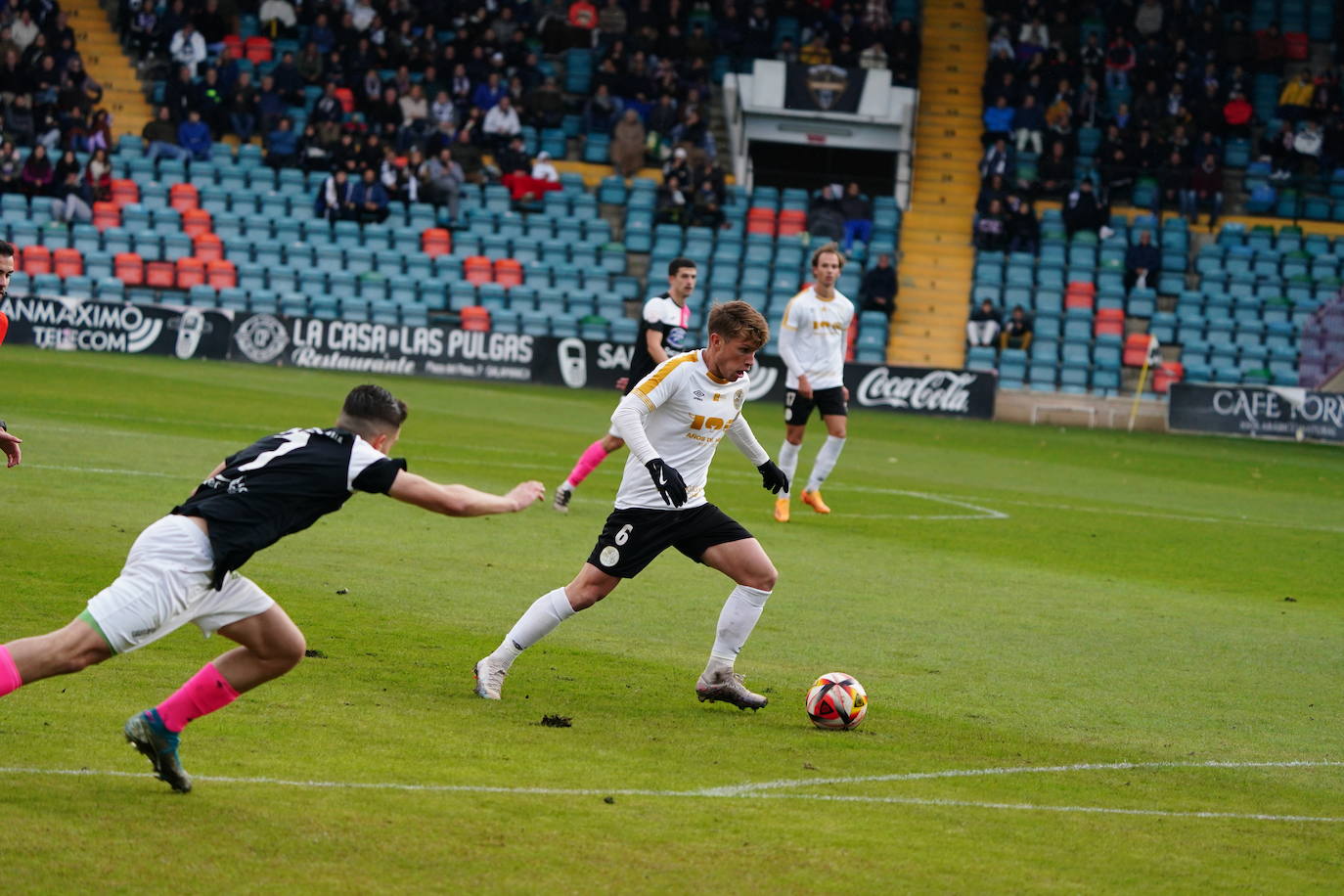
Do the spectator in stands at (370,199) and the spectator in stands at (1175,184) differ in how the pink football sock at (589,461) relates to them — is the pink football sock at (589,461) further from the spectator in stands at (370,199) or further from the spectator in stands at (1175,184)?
the spectator in stands at (1175,184)

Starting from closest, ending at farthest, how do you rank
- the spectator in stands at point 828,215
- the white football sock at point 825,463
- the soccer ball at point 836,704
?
the soccer ball at point 836,704 → the white football sock at point 825,463 → the spectator in stands at point 828,215

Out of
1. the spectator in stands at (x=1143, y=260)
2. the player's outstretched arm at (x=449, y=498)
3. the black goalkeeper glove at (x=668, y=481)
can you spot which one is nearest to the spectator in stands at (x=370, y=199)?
the spectator in stands at (x=1143, y=260)

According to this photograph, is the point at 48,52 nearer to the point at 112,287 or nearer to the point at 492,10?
the point at 112,287

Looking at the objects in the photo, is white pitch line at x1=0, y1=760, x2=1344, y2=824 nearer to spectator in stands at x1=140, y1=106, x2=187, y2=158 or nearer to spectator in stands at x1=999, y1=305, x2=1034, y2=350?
spectator in stands at x1=999, y1=305, x2=1034, y2=350

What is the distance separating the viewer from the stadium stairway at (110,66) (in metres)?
39.0

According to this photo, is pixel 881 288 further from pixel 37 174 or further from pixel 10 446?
pixel 10 446

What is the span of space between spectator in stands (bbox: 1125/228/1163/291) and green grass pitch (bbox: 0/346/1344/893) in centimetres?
1908

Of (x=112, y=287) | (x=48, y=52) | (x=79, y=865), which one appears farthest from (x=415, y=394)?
(x=79, y=865)

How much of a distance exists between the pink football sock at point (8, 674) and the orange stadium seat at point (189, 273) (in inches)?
1195

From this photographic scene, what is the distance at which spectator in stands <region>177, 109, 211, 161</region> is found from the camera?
36656 mm

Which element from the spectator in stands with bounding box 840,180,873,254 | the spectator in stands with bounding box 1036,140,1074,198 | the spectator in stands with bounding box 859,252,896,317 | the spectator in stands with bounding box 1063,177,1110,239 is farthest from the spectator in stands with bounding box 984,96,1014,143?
the spectator in stands with bounding box 859,252,896,317

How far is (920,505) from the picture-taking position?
1775 centimetres

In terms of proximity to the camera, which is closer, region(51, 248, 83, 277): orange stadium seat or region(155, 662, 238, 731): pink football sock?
region(155, 662, 238, 731): pink football sock

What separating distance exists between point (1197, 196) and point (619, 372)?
1427cm
